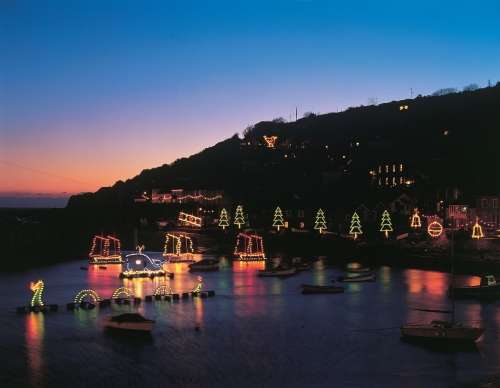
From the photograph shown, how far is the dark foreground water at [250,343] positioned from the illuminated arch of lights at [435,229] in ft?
35.4

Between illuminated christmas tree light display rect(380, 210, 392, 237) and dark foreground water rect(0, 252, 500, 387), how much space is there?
49.5ft

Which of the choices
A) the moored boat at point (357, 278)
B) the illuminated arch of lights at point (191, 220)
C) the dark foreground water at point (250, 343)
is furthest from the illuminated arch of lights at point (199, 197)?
the dark foreground water at point (250, 343)

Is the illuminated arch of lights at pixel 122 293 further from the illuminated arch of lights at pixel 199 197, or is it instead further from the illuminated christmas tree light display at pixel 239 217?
the illuminated arch of lights at pixel 199 197

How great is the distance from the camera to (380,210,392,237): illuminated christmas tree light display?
4522 cm

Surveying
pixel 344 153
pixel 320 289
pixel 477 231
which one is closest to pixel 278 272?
pixel 320 289

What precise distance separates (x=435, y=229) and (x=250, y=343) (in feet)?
83.2

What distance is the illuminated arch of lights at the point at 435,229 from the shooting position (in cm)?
4078

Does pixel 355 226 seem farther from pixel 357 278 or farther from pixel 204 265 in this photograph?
pixel 357 278

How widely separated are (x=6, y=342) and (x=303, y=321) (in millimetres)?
10532

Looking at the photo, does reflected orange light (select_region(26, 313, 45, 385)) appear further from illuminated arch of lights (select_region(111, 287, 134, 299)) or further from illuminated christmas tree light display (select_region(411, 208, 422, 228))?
illuminated christmas tree light display (select_region(411, 208, 422, 228))

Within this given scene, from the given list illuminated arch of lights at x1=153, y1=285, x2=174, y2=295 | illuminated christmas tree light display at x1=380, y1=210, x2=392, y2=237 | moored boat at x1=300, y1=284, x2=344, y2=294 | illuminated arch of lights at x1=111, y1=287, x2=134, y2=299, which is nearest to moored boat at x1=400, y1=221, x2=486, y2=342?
moored boat at x1=300, y1=284, x2=344, y2=294

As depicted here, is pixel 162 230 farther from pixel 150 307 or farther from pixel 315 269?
pixel 150 307

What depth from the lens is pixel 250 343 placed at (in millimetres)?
19469

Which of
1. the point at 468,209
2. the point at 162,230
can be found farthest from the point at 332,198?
the point at 162,230
